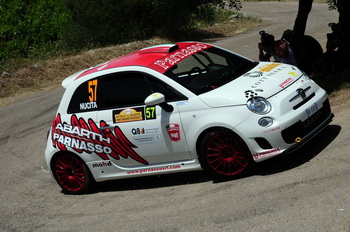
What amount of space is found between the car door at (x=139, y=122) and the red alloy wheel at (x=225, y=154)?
A: 13.7 inches

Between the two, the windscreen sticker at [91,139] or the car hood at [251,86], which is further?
the windscreen sticker at [91,139]

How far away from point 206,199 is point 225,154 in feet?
2.14

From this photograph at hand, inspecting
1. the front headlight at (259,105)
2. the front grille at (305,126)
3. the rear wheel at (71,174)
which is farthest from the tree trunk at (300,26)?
the rear wheel at (71,174)

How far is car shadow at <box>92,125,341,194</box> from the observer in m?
7.63

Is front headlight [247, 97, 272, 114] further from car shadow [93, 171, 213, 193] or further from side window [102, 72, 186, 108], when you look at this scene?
car shadow [93, 171, 213, 193]

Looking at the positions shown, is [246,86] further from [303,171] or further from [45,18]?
[45,18]

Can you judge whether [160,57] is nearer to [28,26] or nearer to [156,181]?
[156,181]

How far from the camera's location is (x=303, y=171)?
718 centimetres

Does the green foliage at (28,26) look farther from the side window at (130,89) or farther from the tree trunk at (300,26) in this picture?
the side window at (130,89)

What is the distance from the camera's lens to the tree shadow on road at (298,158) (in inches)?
297

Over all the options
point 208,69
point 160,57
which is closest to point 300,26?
point 208,69

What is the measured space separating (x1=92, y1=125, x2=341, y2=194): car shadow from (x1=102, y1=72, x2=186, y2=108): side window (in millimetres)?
1411

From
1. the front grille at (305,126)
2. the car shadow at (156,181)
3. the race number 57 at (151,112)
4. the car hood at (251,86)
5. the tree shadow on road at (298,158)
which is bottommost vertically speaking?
the car shadow at (156,181)

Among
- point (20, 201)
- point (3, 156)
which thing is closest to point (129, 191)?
point (20, 201)
